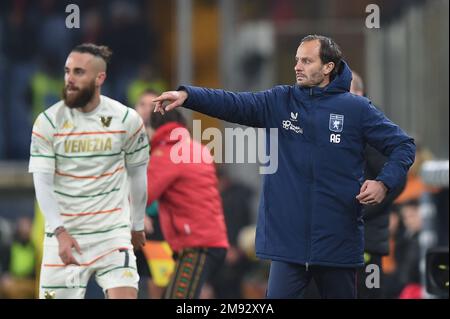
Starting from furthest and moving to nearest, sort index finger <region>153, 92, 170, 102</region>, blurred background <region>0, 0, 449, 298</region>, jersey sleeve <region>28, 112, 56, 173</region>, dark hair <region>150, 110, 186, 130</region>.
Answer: blurred background <region>0, 0, 449, 298</region>, dark hair <region>150, 110, 186, 130</region>, jersey sleeve <region>28, 112, 56, 173</region>, index finger <region>153, 92, 170, 102</region>

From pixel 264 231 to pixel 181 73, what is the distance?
1466cm

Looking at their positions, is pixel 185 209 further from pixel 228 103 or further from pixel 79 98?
pixel 228 103

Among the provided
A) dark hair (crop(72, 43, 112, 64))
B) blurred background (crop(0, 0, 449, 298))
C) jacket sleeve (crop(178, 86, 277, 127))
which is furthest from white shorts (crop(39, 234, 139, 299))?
blurred background (crop(0, 0, 449, 298))

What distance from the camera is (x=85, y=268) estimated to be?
9281 mm

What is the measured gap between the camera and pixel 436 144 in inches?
671

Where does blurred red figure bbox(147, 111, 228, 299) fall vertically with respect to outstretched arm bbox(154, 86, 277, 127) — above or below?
below

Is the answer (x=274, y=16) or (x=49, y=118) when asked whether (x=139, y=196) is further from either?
(x=274, y=16)

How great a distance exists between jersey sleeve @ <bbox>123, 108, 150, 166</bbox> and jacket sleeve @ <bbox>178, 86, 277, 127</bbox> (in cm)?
98

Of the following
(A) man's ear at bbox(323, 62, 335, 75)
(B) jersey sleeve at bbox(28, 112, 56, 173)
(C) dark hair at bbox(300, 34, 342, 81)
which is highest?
(C) dark hair at bbox(300, 34, 342, 81)

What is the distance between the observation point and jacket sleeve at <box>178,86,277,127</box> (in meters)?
8.36

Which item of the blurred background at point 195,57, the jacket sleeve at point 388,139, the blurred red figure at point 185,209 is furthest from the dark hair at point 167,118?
the blurred background at point 195,57

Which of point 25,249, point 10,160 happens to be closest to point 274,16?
point 10,160

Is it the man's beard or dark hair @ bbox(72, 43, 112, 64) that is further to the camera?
dark hair @ bbox(72, 43, 112, 64)

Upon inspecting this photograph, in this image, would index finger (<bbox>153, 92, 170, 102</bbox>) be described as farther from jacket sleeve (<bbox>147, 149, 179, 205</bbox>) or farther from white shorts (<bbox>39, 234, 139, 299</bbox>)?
jacket sleeve (<bbox>147, 149, 179, 205</bbox>)
